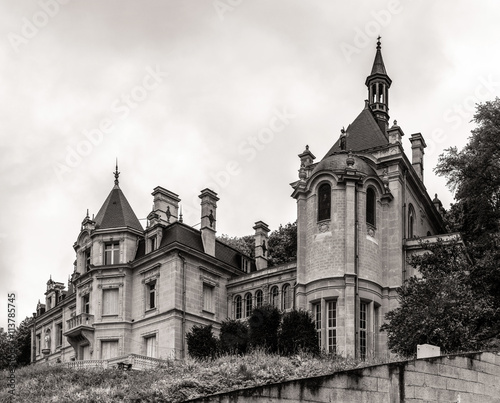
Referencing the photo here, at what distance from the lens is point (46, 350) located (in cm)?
6894

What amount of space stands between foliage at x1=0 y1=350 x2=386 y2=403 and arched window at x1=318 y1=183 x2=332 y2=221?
15.3m

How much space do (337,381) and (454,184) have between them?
29.9 meters

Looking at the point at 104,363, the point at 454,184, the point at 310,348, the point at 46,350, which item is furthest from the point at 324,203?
the point at 46,350

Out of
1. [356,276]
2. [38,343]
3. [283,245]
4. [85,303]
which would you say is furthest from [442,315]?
[38,343]

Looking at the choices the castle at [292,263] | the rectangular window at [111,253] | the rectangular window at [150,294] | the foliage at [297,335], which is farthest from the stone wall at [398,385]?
the rectangular window at [111,253]

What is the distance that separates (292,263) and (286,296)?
1984 mm

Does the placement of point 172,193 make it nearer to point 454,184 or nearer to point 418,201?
point 418,201

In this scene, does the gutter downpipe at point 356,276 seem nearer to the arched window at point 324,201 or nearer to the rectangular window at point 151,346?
the arched window at point 324,201

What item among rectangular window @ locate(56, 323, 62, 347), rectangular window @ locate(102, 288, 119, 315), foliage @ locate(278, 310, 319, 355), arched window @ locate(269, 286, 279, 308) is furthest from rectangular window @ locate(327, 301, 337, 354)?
rectangular window @ locate(56, 323, 62, 347)

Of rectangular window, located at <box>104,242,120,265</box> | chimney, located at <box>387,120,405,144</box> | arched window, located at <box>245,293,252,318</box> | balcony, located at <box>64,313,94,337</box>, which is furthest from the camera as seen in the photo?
rectangular window, located at <box>104,242,120,265</box>

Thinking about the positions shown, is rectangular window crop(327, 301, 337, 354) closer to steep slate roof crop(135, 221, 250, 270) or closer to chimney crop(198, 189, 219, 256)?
steep slate roof crop(135, 221, 250, 270)

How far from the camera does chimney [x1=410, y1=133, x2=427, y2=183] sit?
2394 inches

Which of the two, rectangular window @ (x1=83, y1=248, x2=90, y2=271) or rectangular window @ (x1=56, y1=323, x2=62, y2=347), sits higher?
rectangular window @ (x1=83, y1=248, x2=90, y2=271)

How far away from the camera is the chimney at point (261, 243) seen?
210 ft
